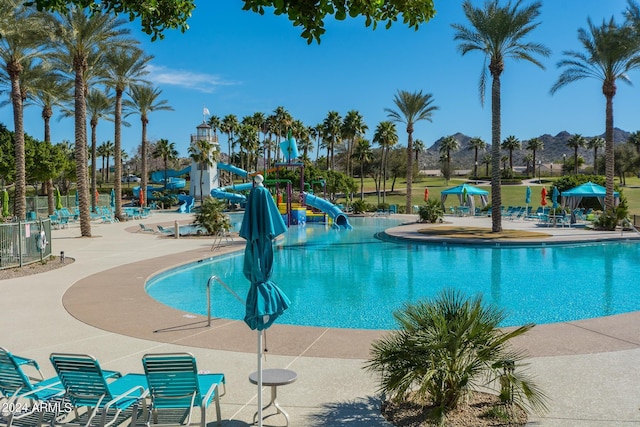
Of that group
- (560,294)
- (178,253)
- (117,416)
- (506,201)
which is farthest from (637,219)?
(506,201)

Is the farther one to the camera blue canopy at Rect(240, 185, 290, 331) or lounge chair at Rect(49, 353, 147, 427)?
blue canopy at Rect(240, 185, 290, 331)

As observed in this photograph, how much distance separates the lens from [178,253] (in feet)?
64.2

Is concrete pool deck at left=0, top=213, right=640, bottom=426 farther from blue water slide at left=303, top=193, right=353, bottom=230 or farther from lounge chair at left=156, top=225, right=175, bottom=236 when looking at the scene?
blue water slide at left=303, top=193, right=353, bottom=230

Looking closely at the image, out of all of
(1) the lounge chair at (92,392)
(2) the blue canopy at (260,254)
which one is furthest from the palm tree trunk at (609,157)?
(1) the lounge chair at (92,392)

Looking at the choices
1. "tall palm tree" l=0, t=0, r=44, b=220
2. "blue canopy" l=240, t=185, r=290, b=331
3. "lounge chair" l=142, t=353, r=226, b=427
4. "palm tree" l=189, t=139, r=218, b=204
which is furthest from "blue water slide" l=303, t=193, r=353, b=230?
"lounge chair" l=142, t=353, r=226, b=427

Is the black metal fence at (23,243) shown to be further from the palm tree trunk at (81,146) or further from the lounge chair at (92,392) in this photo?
the lounge chair at (92,392)

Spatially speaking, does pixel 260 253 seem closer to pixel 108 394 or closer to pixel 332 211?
pixel 108 394

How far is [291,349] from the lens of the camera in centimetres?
780

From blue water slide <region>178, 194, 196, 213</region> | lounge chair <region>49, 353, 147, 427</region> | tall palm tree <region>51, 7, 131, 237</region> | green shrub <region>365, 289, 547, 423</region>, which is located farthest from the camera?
blue water slide <region>178, 194, 196, 213</region>

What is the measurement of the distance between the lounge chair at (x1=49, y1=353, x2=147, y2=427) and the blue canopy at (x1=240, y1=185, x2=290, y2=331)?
1304 millimetres

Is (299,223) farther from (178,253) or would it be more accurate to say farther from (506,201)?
(506,201)

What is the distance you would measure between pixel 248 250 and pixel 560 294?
35.9 ft

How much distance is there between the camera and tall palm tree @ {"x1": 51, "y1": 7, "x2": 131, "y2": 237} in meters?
23.9

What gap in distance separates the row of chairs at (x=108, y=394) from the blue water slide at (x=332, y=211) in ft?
94.2
